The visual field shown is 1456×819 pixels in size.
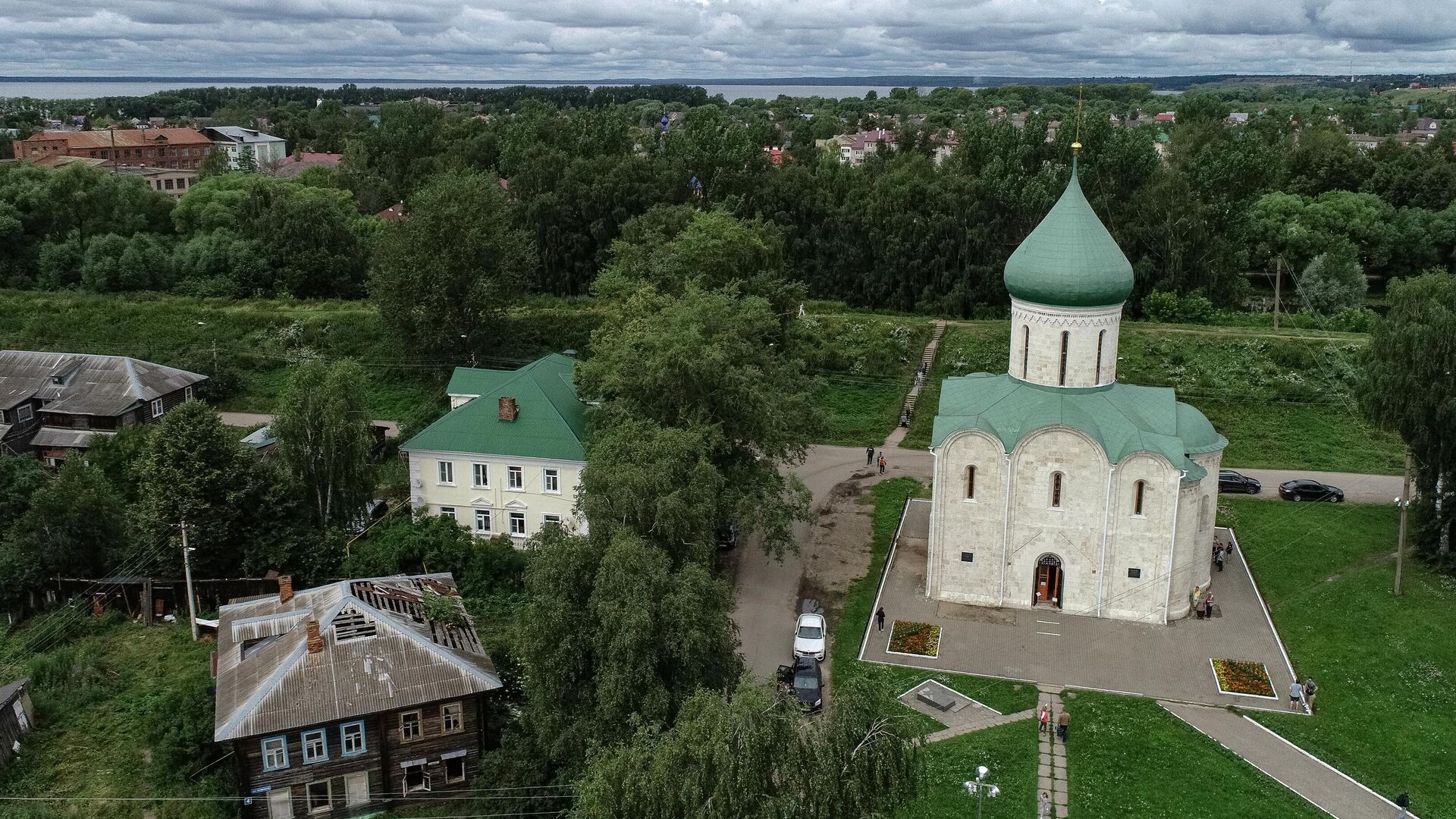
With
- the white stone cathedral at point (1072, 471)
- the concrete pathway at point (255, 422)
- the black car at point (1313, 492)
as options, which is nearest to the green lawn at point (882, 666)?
the white stone cathedral at point (1072, 471)

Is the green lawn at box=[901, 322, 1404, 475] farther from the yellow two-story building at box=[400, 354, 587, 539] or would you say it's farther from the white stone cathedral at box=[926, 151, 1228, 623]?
the yellow two-story building at box=[400, 354, 587, 539]

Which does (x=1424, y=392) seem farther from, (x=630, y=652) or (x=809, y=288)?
(x=809, y=288)

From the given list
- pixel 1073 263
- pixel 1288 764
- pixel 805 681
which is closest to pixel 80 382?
pixel 805 681

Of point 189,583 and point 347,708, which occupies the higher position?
point 347,708

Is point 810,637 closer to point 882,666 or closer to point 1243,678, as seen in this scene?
point 882,666

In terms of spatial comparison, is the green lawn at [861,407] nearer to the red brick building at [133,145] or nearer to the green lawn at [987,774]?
the green lawn at [987,774]

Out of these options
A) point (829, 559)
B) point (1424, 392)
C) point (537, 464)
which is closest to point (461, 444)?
point (537, 464)
